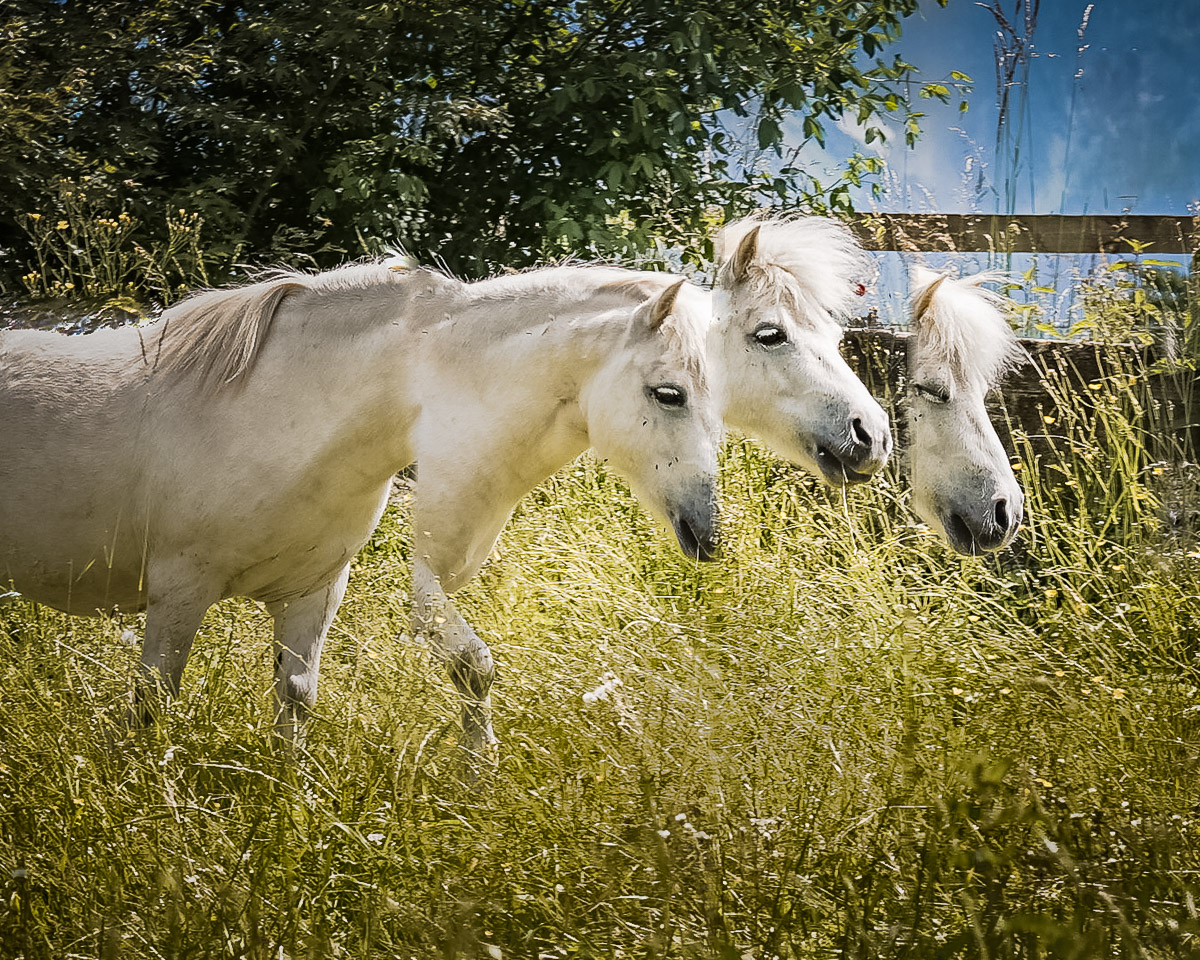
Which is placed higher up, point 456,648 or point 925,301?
point 925,301

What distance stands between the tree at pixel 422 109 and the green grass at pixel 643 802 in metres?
2.72

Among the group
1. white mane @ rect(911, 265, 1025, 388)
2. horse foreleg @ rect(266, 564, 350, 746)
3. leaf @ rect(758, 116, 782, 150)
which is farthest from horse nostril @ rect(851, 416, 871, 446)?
leaf @ rect(758, 116, 782, 150)

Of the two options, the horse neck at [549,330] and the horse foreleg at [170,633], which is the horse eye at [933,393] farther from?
the horse foreleg at [170,633]

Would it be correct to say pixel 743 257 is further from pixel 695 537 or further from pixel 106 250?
pixel 106 250

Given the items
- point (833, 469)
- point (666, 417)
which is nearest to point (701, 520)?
point (666, 417)

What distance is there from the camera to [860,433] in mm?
2566

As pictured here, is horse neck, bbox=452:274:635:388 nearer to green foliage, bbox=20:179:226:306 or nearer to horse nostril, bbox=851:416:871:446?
horse nostril, bbox=851:416:871:446

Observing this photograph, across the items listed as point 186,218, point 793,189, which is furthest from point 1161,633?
point 186,218

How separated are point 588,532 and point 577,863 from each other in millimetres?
2348

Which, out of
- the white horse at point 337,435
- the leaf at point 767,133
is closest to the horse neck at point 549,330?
the white horse at point 337,435

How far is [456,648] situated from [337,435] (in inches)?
21.9

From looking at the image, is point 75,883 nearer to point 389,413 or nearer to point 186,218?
point 389,413

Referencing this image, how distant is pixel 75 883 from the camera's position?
6.12 ft

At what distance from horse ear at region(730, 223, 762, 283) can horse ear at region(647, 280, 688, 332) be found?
1.37 feet
